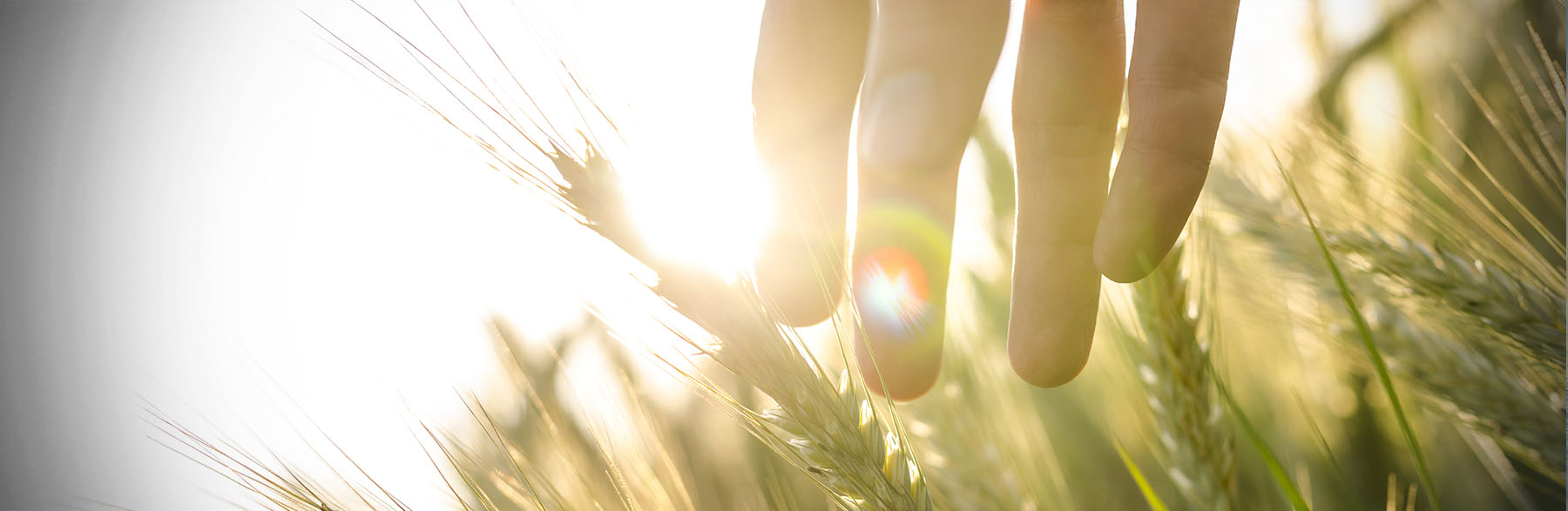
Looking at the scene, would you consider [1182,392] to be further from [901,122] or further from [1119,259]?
[901,122]

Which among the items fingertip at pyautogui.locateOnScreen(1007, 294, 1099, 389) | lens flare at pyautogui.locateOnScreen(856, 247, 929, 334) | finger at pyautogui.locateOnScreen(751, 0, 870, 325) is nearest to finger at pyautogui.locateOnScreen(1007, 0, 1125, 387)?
fingertip at pyautogui.locateOnScreen(1007, 294, 1099, 389)

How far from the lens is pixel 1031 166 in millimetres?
716

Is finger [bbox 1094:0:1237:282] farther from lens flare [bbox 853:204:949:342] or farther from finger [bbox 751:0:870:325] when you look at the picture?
finger [bbox 751:0:870:325]

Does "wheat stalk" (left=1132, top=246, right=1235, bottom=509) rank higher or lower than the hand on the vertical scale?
lower

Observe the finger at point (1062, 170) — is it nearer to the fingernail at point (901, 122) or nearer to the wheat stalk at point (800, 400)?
the fingernail at point (901, 122)

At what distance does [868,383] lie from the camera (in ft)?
2.19

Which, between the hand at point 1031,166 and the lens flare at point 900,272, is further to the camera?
the lens flare at point 900,272

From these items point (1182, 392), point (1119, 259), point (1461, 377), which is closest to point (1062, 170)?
point (1119, 259)

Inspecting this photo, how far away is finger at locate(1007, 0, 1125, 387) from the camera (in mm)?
681

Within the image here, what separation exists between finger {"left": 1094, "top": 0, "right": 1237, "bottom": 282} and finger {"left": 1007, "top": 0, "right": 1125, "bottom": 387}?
0.07 m

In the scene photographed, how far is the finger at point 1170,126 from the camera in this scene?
595 mm

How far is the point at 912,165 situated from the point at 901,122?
5cm

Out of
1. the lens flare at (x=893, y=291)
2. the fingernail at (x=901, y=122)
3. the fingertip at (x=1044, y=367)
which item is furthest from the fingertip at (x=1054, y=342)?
the fingernail at (x=901, y=122)

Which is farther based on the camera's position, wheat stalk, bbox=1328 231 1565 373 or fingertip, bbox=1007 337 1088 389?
fingertip, bbox=1007 337 1088 389
